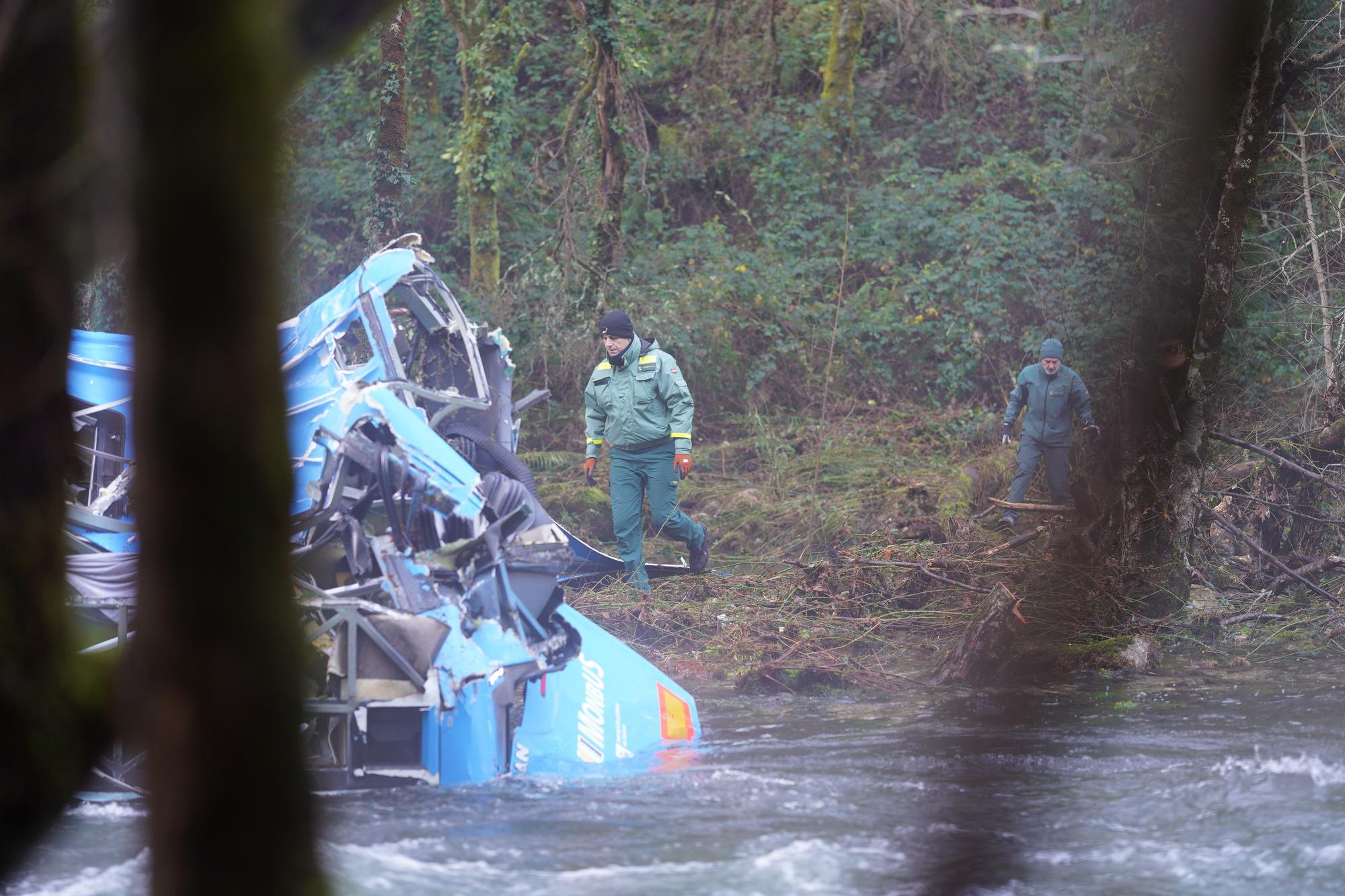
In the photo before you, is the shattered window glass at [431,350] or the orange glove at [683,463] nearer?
the shattered window glass at [431,350]

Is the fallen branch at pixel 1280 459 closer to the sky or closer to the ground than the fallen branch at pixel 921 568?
closer to the sky

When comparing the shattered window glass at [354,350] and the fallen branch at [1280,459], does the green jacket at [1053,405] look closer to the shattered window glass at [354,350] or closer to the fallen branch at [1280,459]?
the fallen branch at [1280,459]

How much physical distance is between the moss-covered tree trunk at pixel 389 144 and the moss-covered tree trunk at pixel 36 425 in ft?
34.6

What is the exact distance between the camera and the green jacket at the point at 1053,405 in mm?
10727

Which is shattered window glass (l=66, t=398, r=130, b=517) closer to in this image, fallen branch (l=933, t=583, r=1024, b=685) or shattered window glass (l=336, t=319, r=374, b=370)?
shattered window glass (l=336, t=319, r=374, b=370)

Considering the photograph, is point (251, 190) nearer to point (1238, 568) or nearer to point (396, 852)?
point (396, 852)

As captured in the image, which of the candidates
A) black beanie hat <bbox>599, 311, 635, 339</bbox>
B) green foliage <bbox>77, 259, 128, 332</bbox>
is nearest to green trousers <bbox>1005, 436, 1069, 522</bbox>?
black beanie hat <bbox>599, 311, 635, 339</bbox>

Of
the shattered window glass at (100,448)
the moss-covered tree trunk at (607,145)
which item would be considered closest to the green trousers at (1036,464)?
the moss-covered tree trunk at (607,145)

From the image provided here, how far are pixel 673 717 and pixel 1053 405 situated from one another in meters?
5.80

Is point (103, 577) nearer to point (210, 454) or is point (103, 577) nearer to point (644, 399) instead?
point (210, 454)

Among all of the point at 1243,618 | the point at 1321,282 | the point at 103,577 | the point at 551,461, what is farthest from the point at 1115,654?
the point at 551,461

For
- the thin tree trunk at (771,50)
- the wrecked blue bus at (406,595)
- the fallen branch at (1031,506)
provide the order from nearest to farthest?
the wrecked blue bus at (406,595) < the fallen branch at (1031,506) < the thin tree trunk at (771,50)

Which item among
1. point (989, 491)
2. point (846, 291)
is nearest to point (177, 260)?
point (989, 491)

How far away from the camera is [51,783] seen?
238cm
